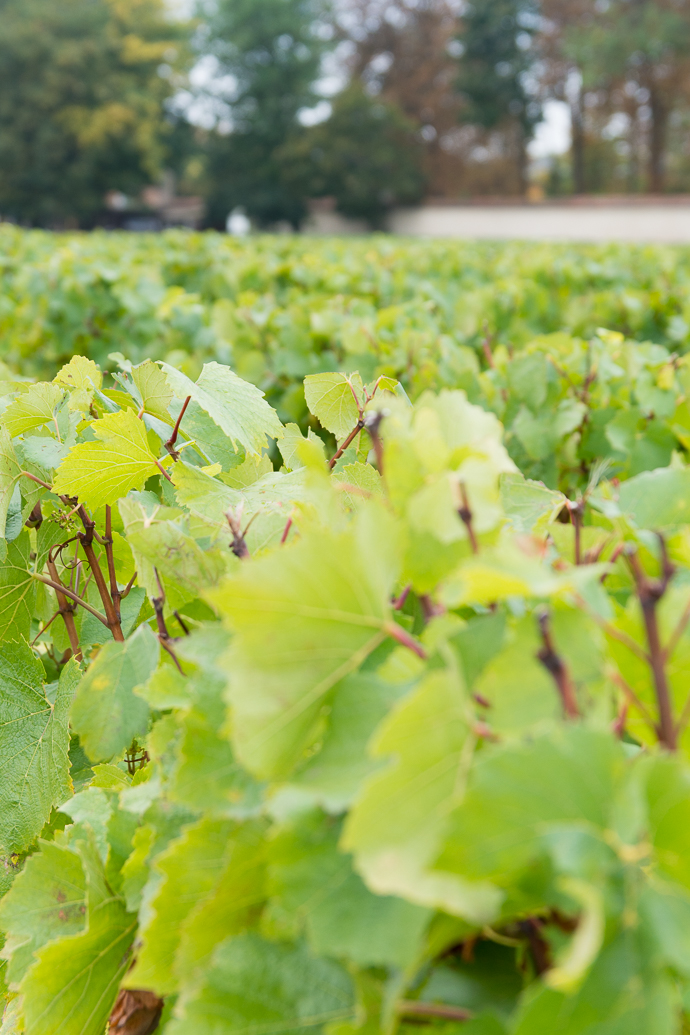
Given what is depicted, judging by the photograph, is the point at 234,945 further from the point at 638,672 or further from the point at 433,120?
the point at 433,120

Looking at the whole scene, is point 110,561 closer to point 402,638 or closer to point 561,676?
point 402,638

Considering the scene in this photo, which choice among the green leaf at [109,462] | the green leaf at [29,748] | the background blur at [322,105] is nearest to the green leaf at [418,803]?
the green leaf at [109,462]

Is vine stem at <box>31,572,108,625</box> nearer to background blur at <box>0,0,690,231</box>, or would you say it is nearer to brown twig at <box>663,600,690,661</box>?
brown twig at <box>663,600,690,661</box>

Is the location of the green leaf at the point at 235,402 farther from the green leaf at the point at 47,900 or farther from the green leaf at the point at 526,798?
the green leaf at the point at 526,798

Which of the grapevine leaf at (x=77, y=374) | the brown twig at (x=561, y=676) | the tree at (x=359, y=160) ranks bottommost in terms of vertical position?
the brown twig at (x=561, y=676)

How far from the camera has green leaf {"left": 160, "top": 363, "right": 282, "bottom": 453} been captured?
122 cm

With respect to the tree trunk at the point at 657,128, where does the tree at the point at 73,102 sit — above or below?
above

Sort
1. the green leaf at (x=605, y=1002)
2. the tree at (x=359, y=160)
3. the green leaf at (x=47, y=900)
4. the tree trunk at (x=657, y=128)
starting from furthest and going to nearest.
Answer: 1. the tree at (x=359, y=160)
2. the tree trunk at (x=657, y=128)
3. the green leaf at (x=47, y=900)
4. the green leaf at (x=605, y=1002)

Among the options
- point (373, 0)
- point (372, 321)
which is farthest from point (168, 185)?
point (372, 321)

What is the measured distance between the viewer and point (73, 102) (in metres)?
40.4

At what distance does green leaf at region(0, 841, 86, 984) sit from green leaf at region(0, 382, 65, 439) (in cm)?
63

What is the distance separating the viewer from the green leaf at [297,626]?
0.60 meters

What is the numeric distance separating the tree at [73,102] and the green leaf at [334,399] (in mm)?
43480

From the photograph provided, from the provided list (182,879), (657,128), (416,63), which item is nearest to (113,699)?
(182,879)
